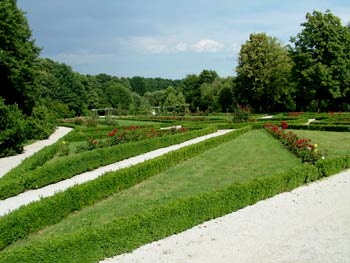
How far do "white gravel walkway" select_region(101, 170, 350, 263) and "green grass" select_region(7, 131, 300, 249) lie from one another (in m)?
1.41

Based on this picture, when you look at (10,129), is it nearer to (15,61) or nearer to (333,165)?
(15,61)

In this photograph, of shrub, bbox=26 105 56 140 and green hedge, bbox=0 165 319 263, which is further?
shrub, bbox=26 105 56 140

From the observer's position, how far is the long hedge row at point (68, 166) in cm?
905

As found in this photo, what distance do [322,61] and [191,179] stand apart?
3056 cm

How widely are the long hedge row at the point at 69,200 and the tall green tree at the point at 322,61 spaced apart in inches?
1080

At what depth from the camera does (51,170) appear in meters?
10.1

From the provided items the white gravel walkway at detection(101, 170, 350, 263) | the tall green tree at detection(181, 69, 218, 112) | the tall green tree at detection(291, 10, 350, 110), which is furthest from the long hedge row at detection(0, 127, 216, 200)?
→ the tall green tree at detection(181, 69, 218, 112)

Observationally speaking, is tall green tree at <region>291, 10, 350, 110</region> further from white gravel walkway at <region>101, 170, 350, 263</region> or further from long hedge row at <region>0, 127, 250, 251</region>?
white gravel walkway at <region>101, 170, 350, 263</region>

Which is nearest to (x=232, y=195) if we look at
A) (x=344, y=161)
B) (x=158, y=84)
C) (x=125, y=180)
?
(x=125, y=180)

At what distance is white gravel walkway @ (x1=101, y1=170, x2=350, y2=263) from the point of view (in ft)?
17.3

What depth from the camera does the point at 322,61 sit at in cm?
3594

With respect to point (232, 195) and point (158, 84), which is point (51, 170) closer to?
point (232, 195)

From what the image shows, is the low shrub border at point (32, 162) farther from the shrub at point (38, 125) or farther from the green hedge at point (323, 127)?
the green hedge at point (323, 127)

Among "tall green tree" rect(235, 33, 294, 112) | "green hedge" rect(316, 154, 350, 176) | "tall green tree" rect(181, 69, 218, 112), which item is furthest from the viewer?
"tall green tree" rect(181, 69, 218, 112)
